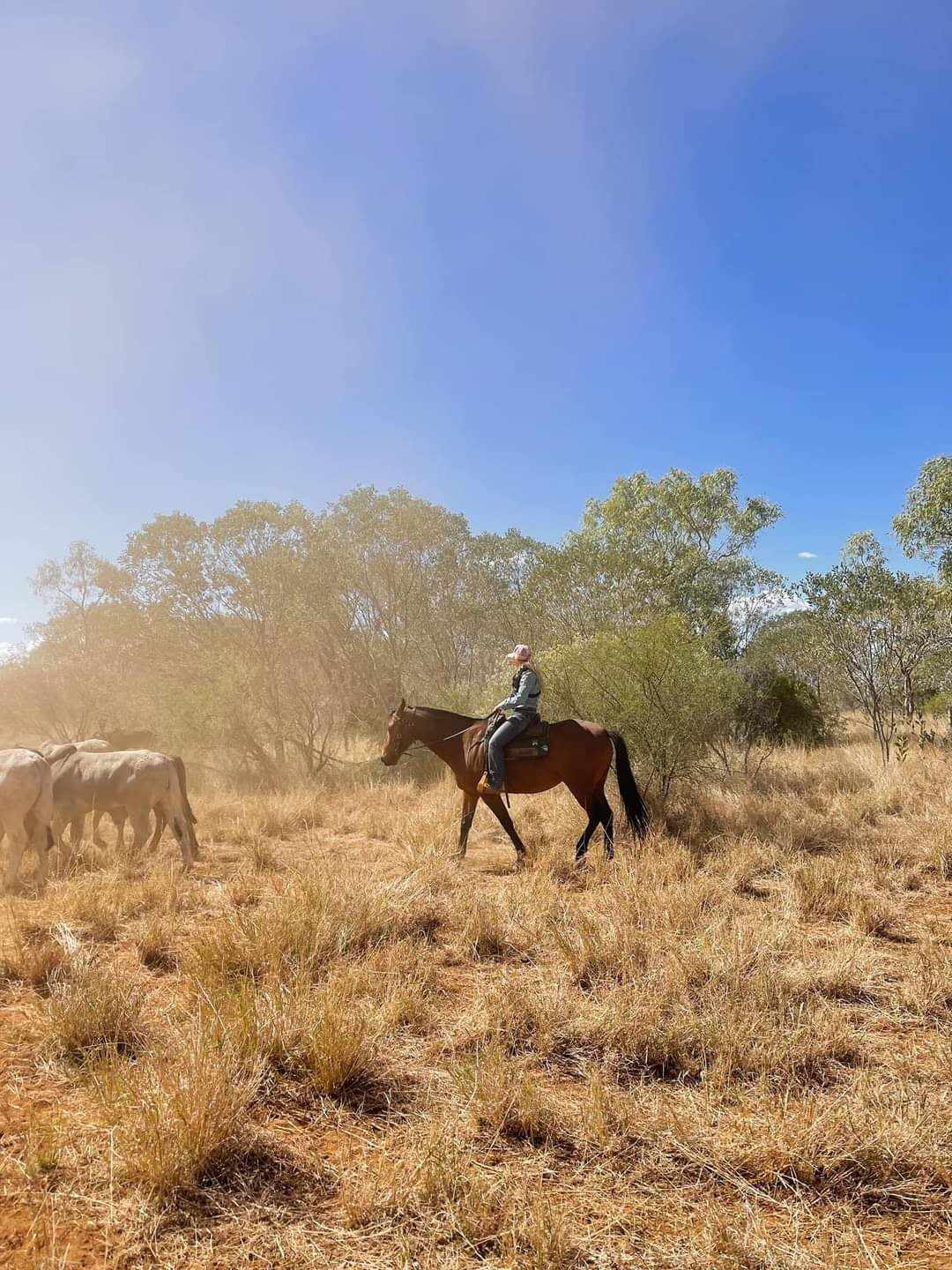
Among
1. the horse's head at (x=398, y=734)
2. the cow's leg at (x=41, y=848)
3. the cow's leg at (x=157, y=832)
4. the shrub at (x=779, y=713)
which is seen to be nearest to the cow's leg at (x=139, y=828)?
the cow's leg at (x=157, y=832)

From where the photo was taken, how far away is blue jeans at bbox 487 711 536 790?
7.96 meters

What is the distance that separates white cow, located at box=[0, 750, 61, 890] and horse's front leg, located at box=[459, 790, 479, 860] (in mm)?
4636

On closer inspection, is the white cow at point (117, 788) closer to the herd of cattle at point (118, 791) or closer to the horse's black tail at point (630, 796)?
the herd of cattle at point (118, 791)

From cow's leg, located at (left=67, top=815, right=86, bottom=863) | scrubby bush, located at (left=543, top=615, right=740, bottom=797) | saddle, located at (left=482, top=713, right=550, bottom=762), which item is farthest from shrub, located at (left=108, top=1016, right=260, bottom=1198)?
scrubby bush, located at (left=543, top=615, right=740, bottom=797)

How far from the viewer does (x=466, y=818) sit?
27.9 ft

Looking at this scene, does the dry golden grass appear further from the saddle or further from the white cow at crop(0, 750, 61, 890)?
the saddle

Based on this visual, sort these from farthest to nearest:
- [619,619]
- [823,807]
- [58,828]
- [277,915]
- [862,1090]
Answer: [619,619] → [823,807] → [58,828] → [277,915] → [862,1090]

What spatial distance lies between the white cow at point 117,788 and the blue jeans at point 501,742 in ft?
13.0

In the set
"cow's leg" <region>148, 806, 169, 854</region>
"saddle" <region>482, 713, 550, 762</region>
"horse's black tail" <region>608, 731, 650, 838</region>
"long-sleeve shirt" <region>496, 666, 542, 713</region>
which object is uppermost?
"long-sleeve shirt" <region>496, 666, 542, 713</region>

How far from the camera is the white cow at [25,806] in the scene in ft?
21.0

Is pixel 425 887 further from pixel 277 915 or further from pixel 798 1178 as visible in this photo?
pixel 798 1178

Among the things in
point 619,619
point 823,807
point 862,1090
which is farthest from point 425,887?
point 619,619

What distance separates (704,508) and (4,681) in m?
26.0

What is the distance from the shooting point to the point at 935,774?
1150 cm
